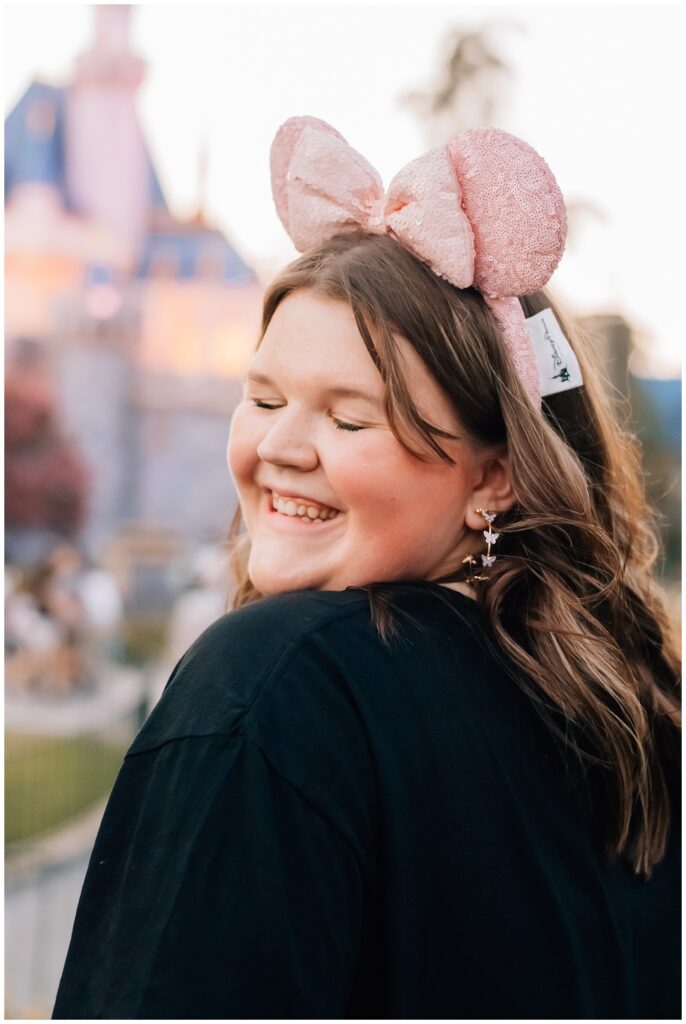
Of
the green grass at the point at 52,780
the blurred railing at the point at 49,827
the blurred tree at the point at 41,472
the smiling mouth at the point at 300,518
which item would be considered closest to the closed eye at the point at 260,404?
the smiling mouth at the point at 300,518

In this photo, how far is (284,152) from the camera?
149 centimetres

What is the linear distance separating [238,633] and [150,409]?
1471cm

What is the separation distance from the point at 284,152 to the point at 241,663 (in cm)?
87

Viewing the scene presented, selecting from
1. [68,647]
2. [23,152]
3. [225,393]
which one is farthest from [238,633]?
[23,152]

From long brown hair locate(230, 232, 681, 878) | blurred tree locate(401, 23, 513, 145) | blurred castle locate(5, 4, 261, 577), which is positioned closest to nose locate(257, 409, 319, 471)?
long brown hair locate(230, 232, 681, 878)

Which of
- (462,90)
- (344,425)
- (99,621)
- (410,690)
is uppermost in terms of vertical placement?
(462,90)

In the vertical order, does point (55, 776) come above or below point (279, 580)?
below

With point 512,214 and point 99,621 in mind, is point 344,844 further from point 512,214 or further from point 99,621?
point 99,621

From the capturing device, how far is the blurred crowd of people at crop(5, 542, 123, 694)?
10.2 m

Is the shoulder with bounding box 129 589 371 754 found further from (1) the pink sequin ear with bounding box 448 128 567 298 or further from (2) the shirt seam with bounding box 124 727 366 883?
(1) the pink sequin ear with bounding box 448 128 567 298

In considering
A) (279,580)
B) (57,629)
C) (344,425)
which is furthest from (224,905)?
(57,629)

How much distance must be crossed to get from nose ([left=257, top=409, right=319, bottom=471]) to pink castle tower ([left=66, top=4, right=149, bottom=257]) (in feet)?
48.6

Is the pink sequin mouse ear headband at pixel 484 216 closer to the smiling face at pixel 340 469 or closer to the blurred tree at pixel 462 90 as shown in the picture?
the smiling face at pixel 340 469

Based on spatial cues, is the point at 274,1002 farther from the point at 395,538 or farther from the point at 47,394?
the point at 47,394
